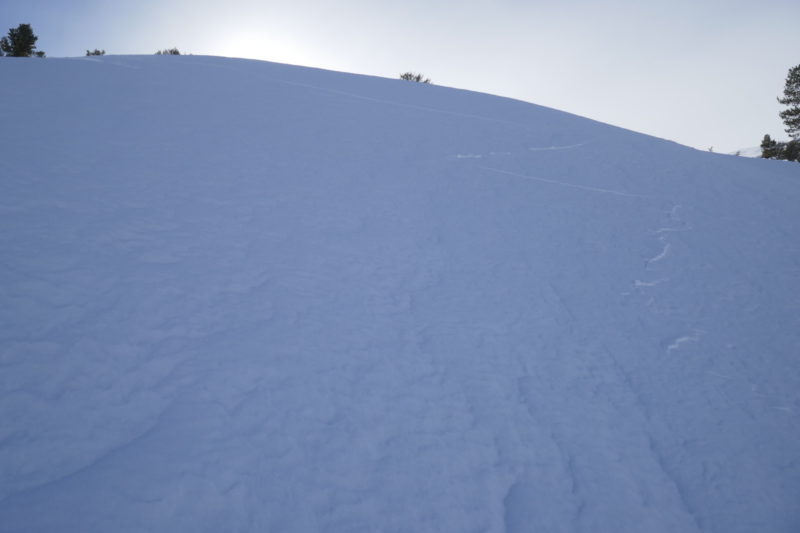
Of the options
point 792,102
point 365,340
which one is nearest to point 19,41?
point 365,340

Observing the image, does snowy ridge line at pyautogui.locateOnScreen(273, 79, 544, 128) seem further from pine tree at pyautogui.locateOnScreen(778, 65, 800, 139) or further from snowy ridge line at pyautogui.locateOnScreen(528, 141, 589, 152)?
pine tree at pyautogui.locateOnScreen(778, 65, 800, 139)

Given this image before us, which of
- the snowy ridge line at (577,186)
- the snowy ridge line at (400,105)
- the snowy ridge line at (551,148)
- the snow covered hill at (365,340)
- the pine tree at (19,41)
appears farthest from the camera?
the pine tree at (19,41)

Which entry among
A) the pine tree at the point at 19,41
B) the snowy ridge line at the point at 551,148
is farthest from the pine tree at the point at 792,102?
the pine tree at the point at 19,41

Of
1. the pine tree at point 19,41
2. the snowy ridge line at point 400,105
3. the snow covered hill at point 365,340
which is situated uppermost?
the pine tree at point 19,41

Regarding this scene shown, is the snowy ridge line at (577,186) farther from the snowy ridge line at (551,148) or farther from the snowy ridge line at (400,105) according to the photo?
the snowy ridge line at (400,105)

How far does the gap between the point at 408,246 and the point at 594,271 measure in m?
0.98

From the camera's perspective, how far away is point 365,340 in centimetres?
158

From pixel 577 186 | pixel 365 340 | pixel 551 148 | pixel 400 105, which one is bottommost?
pixel 365 340

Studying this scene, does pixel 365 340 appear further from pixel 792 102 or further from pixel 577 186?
pixel 792 102

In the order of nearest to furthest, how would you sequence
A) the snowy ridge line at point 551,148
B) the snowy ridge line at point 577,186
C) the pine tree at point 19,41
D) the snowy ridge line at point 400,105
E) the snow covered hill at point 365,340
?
1. the snow covered hill at point 365,340
2. the snowy ridge line at point 577,186
3. the snowy ridge line at point 551,148
4. the snowy ridge line at point 400,105
5. the pine tree at point 19,41

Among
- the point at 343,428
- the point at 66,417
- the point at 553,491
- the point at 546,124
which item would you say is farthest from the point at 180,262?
the point at 546,124

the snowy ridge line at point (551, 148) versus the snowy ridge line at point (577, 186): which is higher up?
the snowy ridge line at point (551, 148)

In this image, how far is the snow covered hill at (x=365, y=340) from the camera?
1.10 metres

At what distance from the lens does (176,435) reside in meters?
1.15
